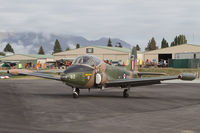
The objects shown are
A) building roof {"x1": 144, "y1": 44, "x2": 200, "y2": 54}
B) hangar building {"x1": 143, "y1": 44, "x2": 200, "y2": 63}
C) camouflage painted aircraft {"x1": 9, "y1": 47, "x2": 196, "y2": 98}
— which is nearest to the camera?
camouflage painted aircraft {"x1": 9, "y1": 47, "x2": 196, "y2": 98}

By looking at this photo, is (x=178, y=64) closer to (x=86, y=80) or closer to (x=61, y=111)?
(x=86, y=80)

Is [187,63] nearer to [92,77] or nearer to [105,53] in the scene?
[105,53]

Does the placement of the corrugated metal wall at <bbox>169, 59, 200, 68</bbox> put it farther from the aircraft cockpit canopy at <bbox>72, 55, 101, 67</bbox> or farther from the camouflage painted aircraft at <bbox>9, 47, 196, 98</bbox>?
the aircraft cockpit canopy at <bbox>72, 55, 101, 67</bbox>

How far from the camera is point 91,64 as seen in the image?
16484mm

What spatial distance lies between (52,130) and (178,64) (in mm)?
55880

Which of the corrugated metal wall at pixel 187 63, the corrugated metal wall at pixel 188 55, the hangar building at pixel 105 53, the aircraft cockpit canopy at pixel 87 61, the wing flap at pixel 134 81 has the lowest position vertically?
the wing flap at pixel 134 81

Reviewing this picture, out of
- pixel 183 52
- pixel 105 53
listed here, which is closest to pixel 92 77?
pixel 183 52

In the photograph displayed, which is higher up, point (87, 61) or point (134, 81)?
point (87, 61)

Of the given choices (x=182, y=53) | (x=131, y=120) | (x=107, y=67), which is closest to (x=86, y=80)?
(x=107, y=67)

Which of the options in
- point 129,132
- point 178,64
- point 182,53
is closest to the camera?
point 129,132

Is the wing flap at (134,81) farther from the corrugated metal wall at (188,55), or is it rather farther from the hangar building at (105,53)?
the hangar building at (105,53)

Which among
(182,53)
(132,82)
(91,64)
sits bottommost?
(132,82)

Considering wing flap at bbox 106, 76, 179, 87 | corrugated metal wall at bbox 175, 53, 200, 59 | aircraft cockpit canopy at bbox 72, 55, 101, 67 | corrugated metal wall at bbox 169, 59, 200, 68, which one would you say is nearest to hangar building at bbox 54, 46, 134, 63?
corrugated metal wall at bbox 175, 53, 200, 59

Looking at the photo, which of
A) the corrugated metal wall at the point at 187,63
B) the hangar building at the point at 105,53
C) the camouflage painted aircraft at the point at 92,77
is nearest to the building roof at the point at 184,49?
the hangar building at the point at 105,53
